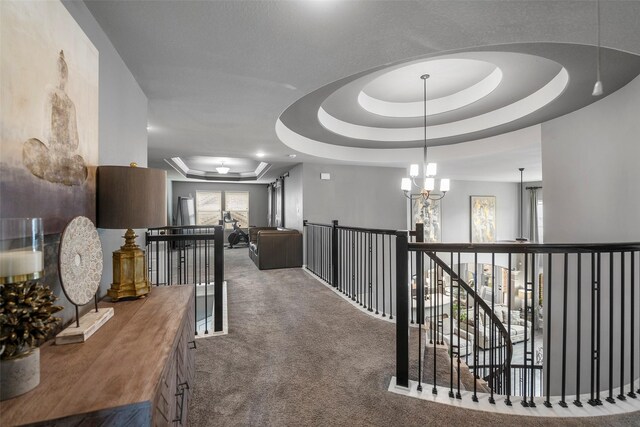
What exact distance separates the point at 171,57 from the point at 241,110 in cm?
109

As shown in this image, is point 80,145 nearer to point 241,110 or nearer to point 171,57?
point 171,57

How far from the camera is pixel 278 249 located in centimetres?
598

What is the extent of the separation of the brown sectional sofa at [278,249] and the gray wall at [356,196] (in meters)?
0.63

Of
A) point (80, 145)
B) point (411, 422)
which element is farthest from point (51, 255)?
point (411, 422)

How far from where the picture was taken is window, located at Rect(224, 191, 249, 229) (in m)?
11.2

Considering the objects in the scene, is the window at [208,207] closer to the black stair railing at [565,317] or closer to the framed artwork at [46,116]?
the black stair railing at [565,317]

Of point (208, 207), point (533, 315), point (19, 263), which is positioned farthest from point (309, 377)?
point (208, 207)

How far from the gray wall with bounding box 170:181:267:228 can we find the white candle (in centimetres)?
1055

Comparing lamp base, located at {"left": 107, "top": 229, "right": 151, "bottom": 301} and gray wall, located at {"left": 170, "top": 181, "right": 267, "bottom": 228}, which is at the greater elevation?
gray wall, located at {"left": 170, "top": 181, "right": 267, "bottom": 228}

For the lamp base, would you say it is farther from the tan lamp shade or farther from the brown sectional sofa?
the brown sectional sofa

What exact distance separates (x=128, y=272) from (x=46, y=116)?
2.80ft

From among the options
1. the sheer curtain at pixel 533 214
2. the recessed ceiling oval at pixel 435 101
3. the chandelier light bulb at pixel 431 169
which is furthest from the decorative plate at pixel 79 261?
the sheer curtain at pixel 533 214

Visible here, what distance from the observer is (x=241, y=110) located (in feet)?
10.5

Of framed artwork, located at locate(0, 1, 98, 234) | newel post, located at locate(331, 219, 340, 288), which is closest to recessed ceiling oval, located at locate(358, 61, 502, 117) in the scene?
newel post, located at locate(331, 219, 340, 288)
